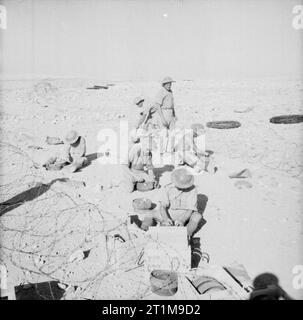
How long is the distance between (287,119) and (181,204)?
26.4 ft

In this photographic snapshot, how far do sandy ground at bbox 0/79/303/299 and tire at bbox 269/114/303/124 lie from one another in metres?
0.31

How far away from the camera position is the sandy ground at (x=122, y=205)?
18.5 ft

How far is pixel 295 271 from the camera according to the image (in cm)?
550

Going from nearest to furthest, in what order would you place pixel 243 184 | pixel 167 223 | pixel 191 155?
1. pixel 167 223
2. pixel 243 184
3. pixel 191 155

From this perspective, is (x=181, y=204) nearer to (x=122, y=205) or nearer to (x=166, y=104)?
(x=122, y=205)

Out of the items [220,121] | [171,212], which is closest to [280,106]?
[220,121]

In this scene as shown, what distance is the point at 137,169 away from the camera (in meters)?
8.23

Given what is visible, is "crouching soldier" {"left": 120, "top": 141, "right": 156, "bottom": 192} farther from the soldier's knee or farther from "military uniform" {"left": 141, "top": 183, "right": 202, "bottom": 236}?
the soldier's knee

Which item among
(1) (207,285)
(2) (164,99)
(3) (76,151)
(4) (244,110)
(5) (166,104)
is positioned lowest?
(1) (207,285)

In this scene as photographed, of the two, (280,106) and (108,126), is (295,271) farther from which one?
(280,106)

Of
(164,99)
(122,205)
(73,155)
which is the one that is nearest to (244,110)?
(164,99)

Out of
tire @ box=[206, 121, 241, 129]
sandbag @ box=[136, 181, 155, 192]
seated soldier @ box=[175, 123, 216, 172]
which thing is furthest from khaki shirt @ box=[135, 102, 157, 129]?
tire @ box=[206, 121, 241, 129]

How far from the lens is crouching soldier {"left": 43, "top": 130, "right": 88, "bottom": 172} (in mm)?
9219
